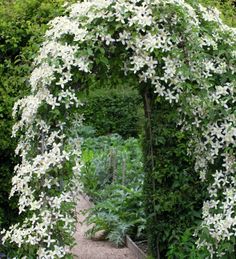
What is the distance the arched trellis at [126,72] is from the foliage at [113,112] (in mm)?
9141

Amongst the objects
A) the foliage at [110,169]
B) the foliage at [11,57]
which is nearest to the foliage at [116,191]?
the foliage at [110,169]

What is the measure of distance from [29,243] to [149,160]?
2.11 metres

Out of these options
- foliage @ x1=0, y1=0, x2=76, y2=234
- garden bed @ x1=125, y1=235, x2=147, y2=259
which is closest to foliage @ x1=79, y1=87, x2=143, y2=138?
garden bed @ x1=125, y1=235, x2=147, y2=259

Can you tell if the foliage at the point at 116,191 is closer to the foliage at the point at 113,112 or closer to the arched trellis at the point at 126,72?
the arched trellis at the point at 126,72

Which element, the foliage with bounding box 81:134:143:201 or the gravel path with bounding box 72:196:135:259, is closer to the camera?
the gravel path with bounding box 72:196:135:259

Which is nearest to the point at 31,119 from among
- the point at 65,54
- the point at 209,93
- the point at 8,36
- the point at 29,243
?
the point at 65,54

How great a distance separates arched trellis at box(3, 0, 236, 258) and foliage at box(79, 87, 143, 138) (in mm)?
9141

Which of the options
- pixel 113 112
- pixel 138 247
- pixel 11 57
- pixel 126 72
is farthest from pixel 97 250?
pixel 113 112

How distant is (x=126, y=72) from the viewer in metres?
3.34

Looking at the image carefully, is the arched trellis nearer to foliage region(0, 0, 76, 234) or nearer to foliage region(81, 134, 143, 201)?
foliage region(0, 0, 76, 234)

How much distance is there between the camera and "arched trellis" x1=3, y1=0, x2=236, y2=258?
314 centimetres

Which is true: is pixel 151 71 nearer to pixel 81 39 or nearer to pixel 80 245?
pixel 81 39

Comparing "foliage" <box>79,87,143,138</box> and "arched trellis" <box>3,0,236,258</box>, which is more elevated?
"arched trellis" <box>3,0,236,258</box>

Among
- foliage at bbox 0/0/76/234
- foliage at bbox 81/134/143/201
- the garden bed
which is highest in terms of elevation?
foliage at bbox 0/0/76/234
